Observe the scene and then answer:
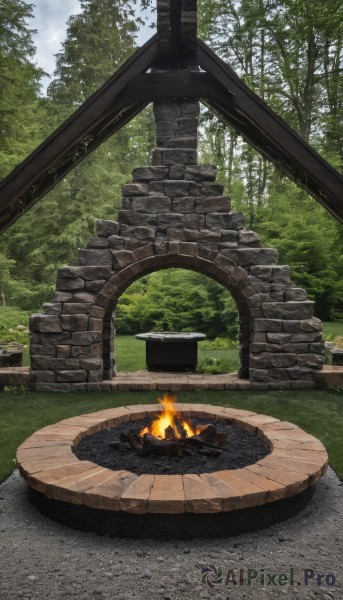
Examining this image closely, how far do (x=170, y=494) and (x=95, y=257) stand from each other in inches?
174

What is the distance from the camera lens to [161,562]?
2.26 m

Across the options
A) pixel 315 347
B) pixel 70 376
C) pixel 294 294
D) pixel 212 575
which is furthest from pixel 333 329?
pixel 212 575

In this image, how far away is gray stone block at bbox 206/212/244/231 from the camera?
6.35m

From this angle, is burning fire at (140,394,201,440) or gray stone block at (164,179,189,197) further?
gray stone block at (164,179,189,197)

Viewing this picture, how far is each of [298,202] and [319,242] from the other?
1.71m

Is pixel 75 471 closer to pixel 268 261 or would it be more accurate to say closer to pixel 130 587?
pixel 130 587

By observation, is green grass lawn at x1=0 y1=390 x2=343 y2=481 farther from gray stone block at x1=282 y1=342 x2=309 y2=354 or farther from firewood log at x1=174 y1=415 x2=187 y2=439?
firewood log at x1=174 y1=415 x2=187 y2=439

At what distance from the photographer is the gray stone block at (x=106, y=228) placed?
633 cm

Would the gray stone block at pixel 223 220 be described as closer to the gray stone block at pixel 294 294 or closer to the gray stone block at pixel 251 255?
the gray stone block at pixel 251 255

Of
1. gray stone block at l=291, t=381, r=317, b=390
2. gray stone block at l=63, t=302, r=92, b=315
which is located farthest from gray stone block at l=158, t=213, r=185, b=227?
gray stone block at l=291, t=381, r=317, b=390

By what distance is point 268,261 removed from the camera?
6.37 m

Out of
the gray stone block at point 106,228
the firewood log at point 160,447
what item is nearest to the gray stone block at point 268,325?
the gray stone block at point 106,228

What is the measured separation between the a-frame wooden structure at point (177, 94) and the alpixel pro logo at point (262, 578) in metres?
3.64

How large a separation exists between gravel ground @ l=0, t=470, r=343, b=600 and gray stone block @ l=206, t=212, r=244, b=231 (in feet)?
14.5
